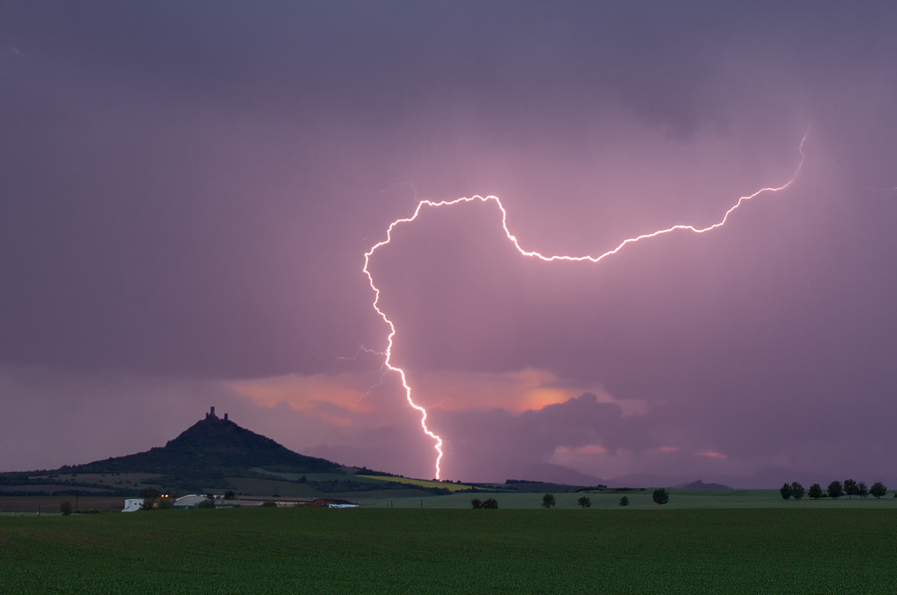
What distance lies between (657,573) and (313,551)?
17.2 meters

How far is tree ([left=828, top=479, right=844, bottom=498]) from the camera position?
116 metres

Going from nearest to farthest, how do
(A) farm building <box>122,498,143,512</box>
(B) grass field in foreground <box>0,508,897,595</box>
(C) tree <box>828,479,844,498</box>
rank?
(B) grass field in foreground <box>0,508,897,595</box> → (A) farm building <box>122,498,143,512</box> → (C) tree <box>828,479,844,498</box>

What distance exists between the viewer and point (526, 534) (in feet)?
167

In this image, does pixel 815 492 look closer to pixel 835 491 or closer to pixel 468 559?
pixel 835 491

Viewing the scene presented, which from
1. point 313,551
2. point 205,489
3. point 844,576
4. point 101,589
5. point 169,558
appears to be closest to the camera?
point 101,589

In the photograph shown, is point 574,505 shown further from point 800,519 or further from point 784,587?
point 784,587

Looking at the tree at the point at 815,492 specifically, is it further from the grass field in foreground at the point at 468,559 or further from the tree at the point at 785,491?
the grass field in foreground at the point at 468,559

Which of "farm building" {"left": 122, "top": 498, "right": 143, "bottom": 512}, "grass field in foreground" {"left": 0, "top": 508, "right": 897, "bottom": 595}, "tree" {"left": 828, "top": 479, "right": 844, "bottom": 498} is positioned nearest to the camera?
"grass field in foreground" {"left": 0, "top": 508, "right": 897, "bottom": 595}

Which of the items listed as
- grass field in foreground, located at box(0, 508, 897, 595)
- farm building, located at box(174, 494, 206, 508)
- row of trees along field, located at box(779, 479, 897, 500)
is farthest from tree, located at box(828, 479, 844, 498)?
farm building, located at box(174, 494, 206, 508)

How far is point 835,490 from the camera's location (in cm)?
11694

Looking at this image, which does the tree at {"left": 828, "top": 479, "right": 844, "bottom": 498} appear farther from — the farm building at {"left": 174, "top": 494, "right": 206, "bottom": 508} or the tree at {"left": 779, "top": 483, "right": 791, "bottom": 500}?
the farm building at {"left": 174, "top": 494, "right": 206, "bottom": 508}

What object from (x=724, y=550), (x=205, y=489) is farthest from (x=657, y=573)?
(x=205, y=489)

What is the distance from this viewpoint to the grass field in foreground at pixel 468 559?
26078 mm

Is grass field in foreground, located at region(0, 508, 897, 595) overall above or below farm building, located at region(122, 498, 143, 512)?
above
